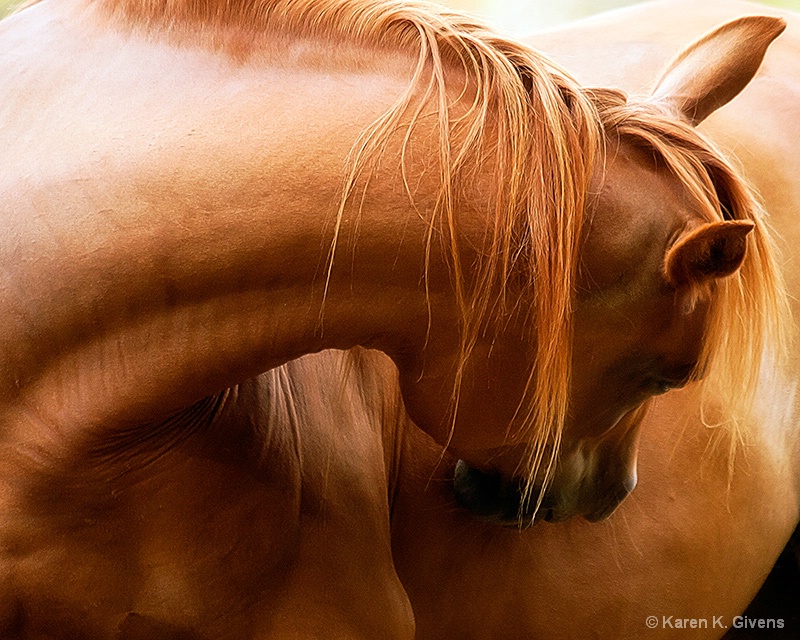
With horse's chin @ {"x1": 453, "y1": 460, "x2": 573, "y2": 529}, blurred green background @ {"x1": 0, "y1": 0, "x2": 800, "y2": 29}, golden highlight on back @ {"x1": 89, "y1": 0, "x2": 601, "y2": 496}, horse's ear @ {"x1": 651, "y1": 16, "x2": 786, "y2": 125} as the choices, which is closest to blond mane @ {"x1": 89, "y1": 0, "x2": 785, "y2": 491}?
golden highlight on back @ {"x1": 89, "y1": 0, "x2": 601, "y2": 496}

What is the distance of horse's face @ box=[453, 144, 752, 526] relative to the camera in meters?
0.86

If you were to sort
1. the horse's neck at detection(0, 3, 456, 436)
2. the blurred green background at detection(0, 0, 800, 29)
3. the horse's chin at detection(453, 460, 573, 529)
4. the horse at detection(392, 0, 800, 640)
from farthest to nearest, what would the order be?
1. the blurred green background at detection(0, 0, 800, 29)
2. the horse at detection(392, 0, 800, 640)
3. the horse's chin at detection(453, 460, 573, 529)
4. the horse's neck at detection(0, 3, 456, 436)

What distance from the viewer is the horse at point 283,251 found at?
81 cm

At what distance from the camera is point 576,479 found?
1134mm

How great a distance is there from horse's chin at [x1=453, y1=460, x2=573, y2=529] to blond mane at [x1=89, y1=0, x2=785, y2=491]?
22 centimetres

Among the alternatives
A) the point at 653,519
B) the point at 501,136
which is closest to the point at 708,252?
the point at 501,136

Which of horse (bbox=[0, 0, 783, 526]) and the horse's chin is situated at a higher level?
horse (bbox=[0, 0, 783, 526])

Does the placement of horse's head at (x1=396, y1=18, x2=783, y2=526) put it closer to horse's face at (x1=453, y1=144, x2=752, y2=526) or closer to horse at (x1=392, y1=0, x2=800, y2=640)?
A: horse's face at (x1=453, y1=144, x2=752, y2=526)

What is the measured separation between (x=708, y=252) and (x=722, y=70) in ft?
0.96

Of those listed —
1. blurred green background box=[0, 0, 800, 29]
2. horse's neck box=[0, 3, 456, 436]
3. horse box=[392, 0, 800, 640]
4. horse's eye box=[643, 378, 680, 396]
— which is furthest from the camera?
blurred green background box=[0, 0, 800, 29]

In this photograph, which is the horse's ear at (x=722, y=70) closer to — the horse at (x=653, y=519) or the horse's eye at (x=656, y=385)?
the horse at (x=653, y=519)

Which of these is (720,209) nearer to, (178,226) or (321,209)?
(321,209)

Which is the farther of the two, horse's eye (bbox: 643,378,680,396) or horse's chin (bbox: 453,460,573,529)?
horse's chin (bbox: 453,460,573,529)

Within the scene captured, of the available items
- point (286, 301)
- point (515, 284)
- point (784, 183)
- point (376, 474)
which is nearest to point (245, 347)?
point (286, 301)
